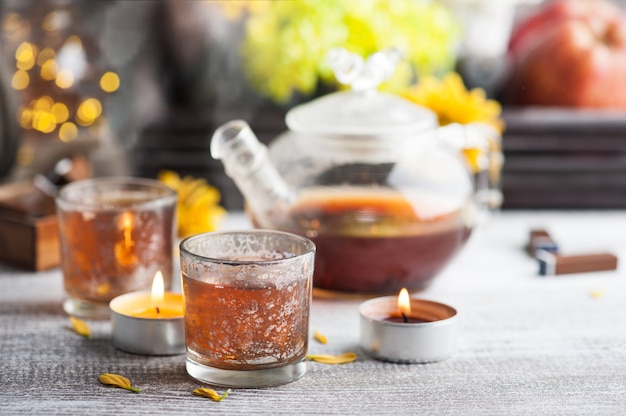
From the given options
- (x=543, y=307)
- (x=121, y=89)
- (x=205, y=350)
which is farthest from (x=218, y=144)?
(x=121, y=89)

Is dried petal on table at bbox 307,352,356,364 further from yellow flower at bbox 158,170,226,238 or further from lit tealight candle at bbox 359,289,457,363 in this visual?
yellow flower at bbox 158,170,226,238

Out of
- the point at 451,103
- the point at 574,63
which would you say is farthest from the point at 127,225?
the point at 574,63

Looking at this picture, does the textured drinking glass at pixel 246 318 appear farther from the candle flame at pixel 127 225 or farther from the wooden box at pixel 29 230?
the wooden box at pixel 29 230

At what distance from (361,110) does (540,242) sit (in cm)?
30

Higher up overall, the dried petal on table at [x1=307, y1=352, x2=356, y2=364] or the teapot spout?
the teapot spout

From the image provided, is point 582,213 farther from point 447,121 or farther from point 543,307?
point 543,307

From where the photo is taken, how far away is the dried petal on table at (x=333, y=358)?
2.36 ft

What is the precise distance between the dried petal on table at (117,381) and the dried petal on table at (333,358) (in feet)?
0.48

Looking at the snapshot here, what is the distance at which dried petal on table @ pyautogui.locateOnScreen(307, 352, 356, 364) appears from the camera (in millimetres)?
719

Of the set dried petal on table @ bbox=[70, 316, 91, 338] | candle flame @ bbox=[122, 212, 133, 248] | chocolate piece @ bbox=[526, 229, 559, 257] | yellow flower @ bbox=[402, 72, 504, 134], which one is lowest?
dried petal on table @ bbox=[70, 316, 91, 338]

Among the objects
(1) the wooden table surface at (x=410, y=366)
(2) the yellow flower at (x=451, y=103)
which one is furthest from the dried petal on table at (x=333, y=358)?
(2) the yellow flower at (x=451, y=103)

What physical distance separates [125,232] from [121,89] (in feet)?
3.15

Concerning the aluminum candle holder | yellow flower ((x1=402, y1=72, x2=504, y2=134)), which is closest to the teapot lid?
the aluminum candle holder

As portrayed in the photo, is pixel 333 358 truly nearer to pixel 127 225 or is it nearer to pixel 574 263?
pixel 127 225
